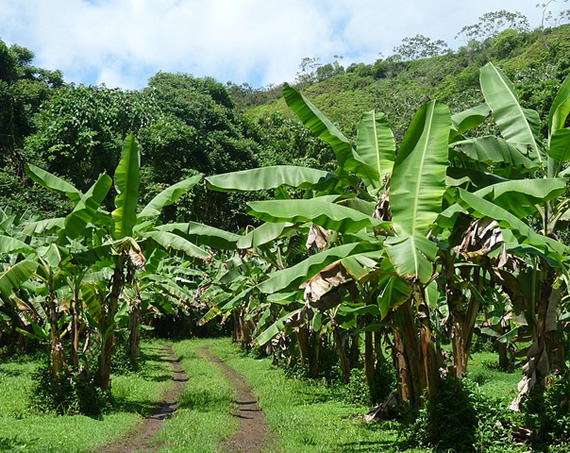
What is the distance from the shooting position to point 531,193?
5.46 m

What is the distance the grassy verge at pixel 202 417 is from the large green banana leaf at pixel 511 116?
5.45 meters

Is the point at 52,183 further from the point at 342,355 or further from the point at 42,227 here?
the point at 342,355

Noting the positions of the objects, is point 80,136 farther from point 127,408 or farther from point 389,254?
point 389,254

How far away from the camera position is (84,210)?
26.0 ft

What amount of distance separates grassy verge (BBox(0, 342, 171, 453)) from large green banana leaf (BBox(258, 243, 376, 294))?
3.09 metres

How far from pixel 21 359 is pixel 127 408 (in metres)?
6.90

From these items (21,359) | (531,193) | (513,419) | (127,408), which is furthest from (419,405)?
(21,359)

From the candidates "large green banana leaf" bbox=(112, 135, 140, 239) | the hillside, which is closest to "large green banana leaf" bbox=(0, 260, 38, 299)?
"large green banana leaf" bbox=(112, 135, 140, 239)

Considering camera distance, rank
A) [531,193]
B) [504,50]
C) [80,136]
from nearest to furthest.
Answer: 1. [531,193]
2. [80,136]
3. [504,50]

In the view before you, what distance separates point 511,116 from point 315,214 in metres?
3.28

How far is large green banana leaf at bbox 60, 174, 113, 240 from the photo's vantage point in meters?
7.92

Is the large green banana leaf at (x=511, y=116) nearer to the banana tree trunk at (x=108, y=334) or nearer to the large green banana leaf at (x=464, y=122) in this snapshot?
the large green banana leaf at (x=464, y=122)

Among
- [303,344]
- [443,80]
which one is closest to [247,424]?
[303,344]

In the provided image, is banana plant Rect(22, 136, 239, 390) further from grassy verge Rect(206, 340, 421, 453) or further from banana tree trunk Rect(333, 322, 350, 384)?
banana tree trunk Rect(333, 322, 350, 384)
